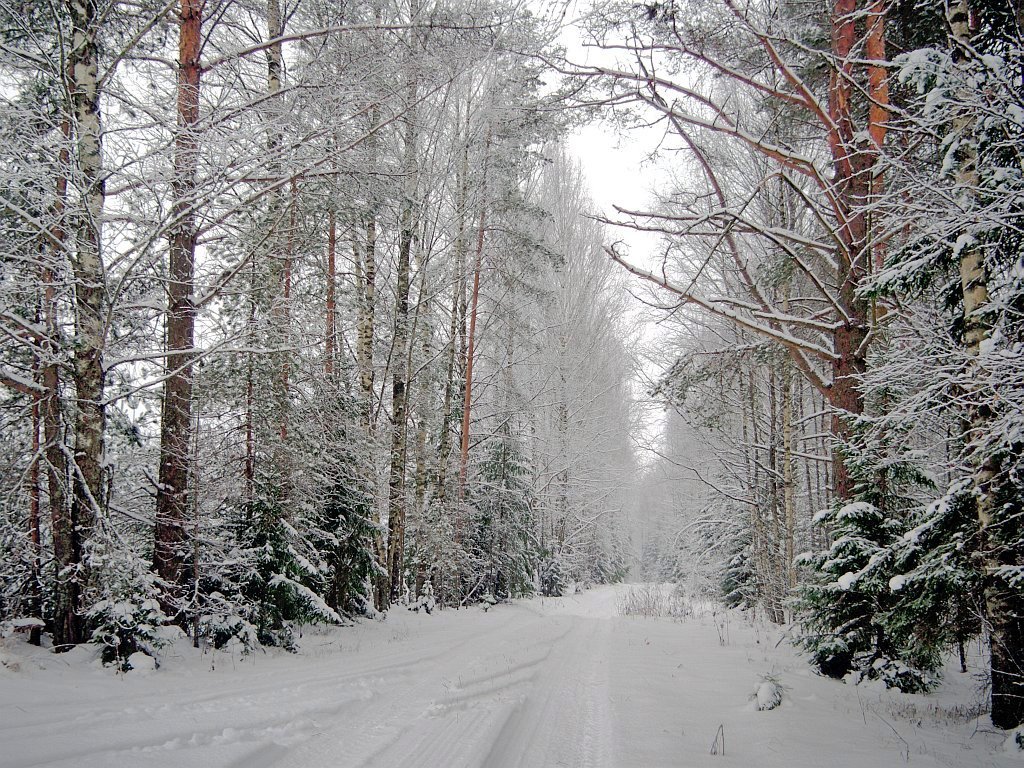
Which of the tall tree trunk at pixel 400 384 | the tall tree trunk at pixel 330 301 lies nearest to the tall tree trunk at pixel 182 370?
the tall tree trunk at pixel 330 301

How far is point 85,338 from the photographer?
15.9 feet

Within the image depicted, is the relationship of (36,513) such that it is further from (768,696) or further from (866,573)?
(866,573)

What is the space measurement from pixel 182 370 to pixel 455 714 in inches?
162

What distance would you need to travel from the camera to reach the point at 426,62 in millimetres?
6906

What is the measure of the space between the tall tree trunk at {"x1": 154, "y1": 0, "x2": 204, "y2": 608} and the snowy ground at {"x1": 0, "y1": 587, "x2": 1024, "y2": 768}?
3.63 ft

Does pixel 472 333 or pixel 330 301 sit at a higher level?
pixel 472 333

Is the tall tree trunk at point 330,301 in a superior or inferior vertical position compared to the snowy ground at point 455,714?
superior

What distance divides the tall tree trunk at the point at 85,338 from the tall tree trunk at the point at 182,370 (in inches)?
25.5

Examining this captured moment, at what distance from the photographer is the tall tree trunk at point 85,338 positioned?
15.7ft

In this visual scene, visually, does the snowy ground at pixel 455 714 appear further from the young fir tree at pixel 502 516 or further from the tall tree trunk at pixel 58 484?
the young fir tree at pixel 502 516

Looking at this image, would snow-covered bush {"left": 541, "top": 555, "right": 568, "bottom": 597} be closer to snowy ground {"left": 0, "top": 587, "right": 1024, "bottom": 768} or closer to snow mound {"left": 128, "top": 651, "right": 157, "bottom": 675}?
snowy ground {"left": 0, "top": 587, "right": 1024, "bottom": 768}

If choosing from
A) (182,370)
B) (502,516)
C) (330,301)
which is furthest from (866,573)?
(502,516)

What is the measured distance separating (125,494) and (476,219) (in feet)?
31.3

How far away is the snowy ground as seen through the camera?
9.80 ft
